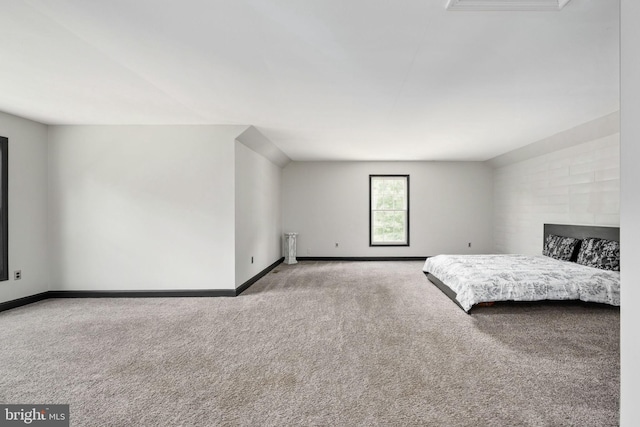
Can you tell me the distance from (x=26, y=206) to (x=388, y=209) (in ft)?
22.6

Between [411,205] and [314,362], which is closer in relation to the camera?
[314,362]

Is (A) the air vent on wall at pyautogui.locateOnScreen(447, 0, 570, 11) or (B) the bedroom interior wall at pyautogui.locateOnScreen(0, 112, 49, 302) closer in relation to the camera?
(A) the air vent on wall at pyautogui.locateOnScreen(447, 0, 570, 11)

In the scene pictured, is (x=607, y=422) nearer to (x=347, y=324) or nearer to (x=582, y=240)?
(x=347, y=324)

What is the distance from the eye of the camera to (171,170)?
4.48 metres

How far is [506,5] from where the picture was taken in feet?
6.29

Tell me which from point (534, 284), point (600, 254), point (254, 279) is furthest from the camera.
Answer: point (254, 279)

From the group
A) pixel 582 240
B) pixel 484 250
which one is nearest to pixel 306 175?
pixel 484 250

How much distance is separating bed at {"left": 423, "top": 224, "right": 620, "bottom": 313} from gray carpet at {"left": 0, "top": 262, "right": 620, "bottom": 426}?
0.68 feet

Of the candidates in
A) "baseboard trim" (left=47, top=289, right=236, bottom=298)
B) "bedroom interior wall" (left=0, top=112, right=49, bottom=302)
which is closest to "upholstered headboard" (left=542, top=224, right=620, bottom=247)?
"baseboard trim" (left=47, top=289, right=236, bottom=298)

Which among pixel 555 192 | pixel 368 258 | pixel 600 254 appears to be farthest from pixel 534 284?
pixel 368 258

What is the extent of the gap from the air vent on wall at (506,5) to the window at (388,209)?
19.5 ft

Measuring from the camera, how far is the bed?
3.75 m

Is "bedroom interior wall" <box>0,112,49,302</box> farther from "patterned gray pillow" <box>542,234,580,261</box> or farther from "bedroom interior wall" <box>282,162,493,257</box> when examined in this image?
"patterned gray pillow" <box>542,234,580,261</box>

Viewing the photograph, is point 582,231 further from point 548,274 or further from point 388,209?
point 388,209
